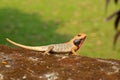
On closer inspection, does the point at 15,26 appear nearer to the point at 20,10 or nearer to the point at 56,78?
the point at 20,10

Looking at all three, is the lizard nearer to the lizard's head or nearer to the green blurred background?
the lizard's head

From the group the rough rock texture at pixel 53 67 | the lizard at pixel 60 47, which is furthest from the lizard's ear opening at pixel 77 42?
the rough rock texture at pixel 53 67

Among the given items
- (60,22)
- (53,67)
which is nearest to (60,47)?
(53,67)

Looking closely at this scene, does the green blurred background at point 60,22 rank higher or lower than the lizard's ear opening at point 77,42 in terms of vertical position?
lower

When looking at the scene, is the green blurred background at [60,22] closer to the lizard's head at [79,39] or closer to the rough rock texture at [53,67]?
the lizard's head at [79,39]

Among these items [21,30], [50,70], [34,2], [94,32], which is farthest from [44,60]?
[34,2]

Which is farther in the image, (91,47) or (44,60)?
(91,47)
